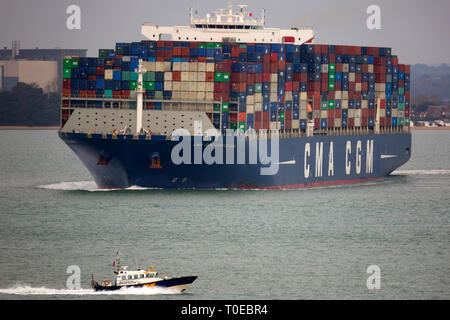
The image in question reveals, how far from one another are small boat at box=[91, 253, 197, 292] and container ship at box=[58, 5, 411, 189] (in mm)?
22740

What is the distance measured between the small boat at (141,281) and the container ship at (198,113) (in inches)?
895

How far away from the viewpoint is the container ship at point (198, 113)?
6306 cm

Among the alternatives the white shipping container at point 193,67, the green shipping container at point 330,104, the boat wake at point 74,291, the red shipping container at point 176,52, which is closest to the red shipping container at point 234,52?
the white shipping container at point 193,67

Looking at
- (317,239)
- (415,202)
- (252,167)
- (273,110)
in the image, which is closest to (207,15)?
(273,110)

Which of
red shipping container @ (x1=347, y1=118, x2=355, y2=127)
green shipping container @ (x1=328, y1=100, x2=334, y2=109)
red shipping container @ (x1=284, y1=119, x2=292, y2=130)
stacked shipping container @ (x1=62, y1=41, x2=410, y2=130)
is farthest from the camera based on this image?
red shipping container @ (x1=347, y1=118, x2=355, y2=127)

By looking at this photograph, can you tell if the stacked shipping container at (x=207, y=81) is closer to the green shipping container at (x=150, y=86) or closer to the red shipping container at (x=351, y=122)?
the green shipping container at (x=150, y=86)

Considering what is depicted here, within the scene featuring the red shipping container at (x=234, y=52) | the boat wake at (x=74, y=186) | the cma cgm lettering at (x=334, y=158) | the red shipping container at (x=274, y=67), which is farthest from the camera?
the cma cgm lettering at (x=334, y=158)

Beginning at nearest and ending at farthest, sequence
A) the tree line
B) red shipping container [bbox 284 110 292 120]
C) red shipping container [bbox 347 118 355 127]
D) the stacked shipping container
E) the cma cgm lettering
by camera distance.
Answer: the stacked shipping container, red shipping container [bbox 284 110 292 120], the cma cgm lettering, red shipping container [bbox 347 118 355 127], the tree line

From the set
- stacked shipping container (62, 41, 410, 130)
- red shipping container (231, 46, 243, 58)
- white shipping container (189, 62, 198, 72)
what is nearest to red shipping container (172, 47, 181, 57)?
stacked shipping container (62, 41, 410, 130)

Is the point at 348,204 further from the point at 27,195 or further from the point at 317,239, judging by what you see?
the point at 27,195

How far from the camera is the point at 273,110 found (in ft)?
228

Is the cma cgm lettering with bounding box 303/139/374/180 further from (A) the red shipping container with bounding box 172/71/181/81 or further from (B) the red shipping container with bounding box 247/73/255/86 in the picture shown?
(A) the red shipping container with bounding box 172/71/181/81

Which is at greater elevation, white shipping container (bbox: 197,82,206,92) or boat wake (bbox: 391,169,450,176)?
white shipping container (bbox: 197,82,206,92)

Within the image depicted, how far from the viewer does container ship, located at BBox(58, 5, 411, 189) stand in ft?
207
